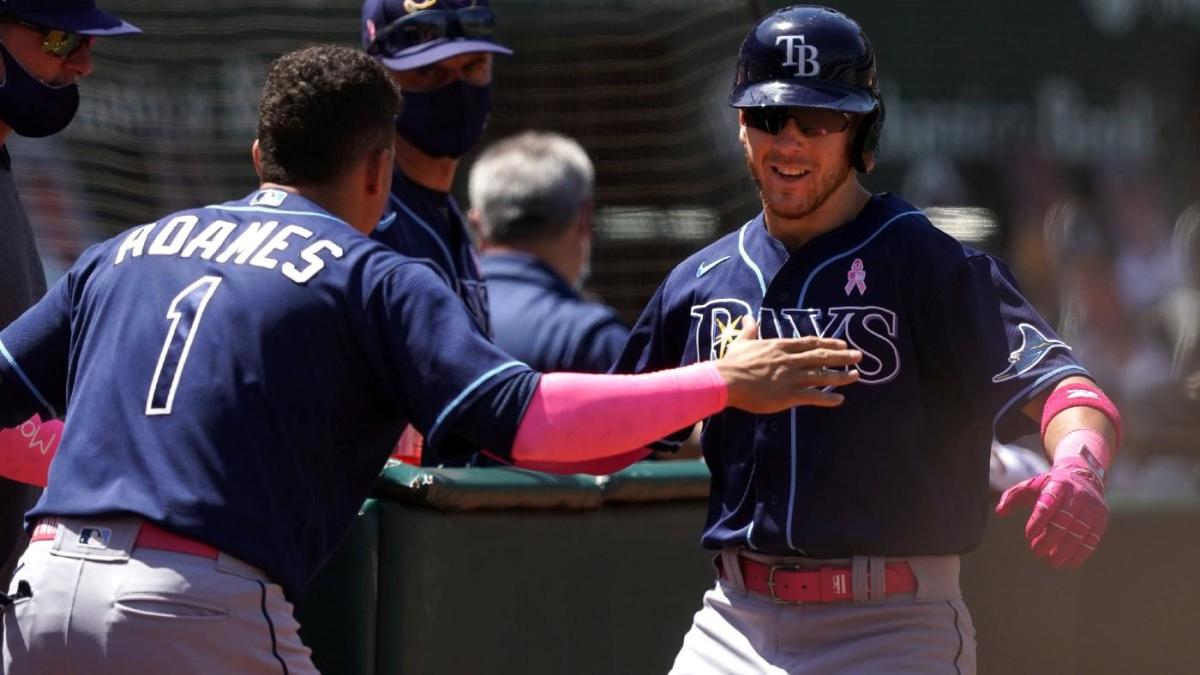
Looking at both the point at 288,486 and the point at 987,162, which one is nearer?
the point at 288,486

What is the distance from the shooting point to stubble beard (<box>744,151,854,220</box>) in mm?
3242

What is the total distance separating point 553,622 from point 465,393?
1.46m

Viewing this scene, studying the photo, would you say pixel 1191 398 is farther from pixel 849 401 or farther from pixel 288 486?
pixel 288 486

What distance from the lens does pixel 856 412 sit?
313cm

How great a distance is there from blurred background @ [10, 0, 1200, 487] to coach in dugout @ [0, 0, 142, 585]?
11.5 feet

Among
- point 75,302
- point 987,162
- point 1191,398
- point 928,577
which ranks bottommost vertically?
point 1191,398

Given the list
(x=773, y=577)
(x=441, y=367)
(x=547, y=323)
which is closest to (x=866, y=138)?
(x=773, y=577)

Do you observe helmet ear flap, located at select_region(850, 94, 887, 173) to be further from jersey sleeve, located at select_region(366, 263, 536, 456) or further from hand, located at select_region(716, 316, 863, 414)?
jersey sleeve, located at select_region(366, 263, 536, 456)

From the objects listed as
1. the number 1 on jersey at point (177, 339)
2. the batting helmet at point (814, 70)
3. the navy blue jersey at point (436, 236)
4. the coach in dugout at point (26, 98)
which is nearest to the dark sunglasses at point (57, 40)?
the coach in dugout at point (26, 98)

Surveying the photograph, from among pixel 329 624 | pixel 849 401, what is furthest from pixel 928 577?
pixel 329 624

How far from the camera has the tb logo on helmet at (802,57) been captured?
10.6 ft

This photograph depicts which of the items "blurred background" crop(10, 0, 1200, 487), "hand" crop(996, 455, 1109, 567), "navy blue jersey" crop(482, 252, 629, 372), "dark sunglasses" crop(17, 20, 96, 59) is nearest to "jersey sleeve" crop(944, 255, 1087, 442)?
"hand" crop(996, 455, 1109, 567)

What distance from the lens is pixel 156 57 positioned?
8070 mm

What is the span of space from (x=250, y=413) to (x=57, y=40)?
5.20ft
